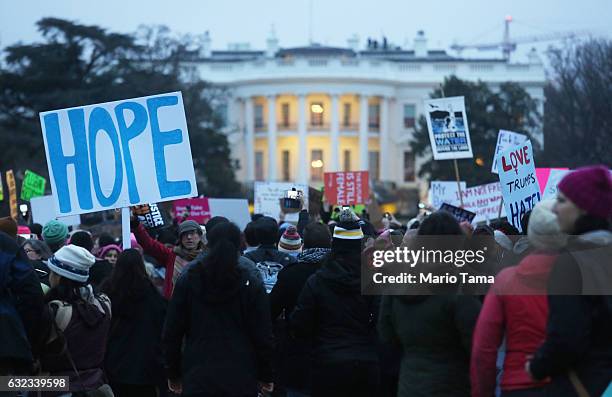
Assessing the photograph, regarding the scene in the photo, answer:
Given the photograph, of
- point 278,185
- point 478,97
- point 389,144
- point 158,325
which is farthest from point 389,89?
point 158,325

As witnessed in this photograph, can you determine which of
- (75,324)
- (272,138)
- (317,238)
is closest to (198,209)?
(317,238)

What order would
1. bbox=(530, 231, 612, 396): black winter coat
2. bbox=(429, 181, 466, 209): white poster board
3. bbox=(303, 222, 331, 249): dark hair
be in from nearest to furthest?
bbox=(530, 231, 612, 396): black winter coat, bbox=(303, 222, 331, 249): dark hair, bbox=(429, 181, 466, 209): white poster board

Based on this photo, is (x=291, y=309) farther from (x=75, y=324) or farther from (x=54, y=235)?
(x=54, y=235)

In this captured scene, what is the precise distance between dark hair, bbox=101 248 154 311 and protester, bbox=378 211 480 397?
5.75 feet

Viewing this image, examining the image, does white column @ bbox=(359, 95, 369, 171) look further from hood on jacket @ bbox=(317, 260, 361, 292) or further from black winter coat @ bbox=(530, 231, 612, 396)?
black winter coat @ bbox=(530, 231, 612, 396)

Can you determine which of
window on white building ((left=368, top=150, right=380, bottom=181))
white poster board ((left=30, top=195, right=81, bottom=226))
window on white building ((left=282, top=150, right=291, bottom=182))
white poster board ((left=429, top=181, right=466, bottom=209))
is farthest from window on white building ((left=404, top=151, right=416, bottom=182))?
white poster board ((left=30, top=195, right=81, bottom=226))

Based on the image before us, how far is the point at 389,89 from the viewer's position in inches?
3078

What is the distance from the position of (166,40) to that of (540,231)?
48475 mm

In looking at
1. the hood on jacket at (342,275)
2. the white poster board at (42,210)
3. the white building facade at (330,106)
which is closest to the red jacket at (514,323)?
the hood on jacket at (342,275)

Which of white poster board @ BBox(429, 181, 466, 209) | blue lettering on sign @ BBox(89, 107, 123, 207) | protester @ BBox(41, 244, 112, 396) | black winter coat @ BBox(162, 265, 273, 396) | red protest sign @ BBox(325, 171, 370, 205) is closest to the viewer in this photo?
black winter coat @ BBox(162, 265, 273, 396)

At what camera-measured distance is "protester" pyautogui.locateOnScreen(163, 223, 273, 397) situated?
5730 millimetres

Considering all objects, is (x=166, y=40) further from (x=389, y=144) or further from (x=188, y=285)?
(x=188, y=285)

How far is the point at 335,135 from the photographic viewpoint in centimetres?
7675

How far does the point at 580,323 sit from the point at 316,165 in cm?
7131
